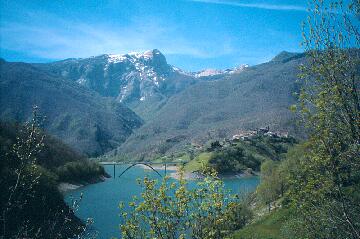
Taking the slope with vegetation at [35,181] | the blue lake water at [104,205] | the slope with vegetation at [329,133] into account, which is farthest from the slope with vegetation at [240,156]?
the slope with vegetation at [329,133]

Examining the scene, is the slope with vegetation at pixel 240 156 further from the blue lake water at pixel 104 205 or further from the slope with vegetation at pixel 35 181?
the slope with vegetation at pixel 35 181

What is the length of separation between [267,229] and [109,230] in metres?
28.1

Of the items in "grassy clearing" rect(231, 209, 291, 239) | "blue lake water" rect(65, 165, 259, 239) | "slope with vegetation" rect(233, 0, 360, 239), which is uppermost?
"slope with vegetation" rect(233, 0, 360, 239)

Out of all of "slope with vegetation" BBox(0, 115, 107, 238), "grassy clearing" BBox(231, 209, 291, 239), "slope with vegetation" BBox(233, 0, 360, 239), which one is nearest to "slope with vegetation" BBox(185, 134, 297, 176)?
"slope with vegetation" BBox(0, 115, 107, 238)

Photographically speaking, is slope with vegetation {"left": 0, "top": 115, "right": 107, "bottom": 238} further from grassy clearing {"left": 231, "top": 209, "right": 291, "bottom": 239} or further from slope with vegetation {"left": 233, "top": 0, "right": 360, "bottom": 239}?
grassy clearing {"left": 231, "top": 209, "right": 291, "bottom": 239}

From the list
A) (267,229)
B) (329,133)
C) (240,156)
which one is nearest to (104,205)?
(267,229)

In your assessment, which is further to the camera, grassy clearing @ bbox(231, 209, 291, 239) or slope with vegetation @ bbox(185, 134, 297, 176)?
slope with vegetation @ bbox(185, 134, 297, 176)

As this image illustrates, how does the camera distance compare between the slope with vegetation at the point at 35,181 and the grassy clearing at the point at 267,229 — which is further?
the grassy clearing at the point at 267,229

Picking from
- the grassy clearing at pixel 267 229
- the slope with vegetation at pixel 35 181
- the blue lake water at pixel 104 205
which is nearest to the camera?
the slope with vegetation at pixel 35 181

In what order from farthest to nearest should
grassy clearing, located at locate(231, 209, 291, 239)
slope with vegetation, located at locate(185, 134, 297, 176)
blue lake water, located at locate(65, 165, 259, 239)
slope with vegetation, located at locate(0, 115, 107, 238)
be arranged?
slope with vegetation, located at locate(185, 134, 297, 176)
blue lake water, located at locate(65, 165, 259, 239)
grassy clearing, located at locate(231, 209, 291, 239)
slope with vegetation, located at locate(0, 115, 107, 238)

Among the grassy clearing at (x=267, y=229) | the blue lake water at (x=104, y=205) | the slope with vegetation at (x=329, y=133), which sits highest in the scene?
Result: the slope with vegetation at (x=329, y=133)

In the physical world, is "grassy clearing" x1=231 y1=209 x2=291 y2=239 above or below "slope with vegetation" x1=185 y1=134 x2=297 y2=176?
above

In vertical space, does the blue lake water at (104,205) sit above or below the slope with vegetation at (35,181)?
below

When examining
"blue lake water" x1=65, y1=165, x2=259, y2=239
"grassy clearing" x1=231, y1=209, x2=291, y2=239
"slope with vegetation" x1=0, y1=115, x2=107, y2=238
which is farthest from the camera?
"blue lake water" x1=65, y1=165, x2=259, y2=239
